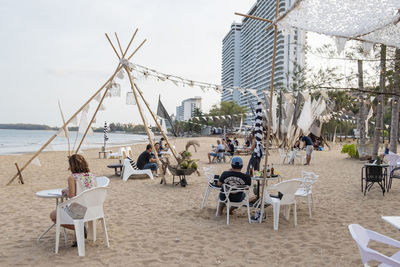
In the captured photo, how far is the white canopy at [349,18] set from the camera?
360 cm

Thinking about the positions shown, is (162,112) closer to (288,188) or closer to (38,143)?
(288,188)

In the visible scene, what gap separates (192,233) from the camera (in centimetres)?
479

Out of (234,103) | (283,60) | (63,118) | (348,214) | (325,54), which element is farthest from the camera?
(283,60)

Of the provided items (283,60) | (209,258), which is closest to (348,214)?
(209,258)

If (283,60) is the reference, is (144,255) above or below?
below

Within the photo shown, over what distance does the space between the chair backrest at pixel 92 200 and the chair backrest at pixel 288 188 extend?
2.64m

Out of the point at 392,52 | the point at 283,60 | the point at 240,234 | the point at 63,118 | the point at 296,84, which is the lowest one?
the point at 240,234

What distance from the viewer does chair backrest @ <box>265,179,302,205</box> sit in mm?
4973

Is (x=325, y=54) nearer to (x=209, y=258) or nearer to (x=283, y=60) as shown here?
(x=209, y=258)

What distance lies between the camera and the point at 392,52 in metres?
9.50

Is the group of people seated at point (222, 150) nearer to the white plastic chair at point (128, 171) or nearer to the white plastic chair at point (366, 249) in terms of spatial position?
the white plastic chair at point (128, 171)

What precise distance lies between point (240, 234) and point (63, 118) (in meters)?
7.72

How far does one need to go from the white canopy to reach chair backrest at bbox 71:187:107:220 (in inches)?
128

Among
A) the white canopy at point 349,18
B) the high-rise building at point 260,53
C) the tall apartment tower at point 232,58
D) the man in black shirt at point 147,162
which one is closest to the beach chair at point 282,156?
the man in black shirt at point 147,162
